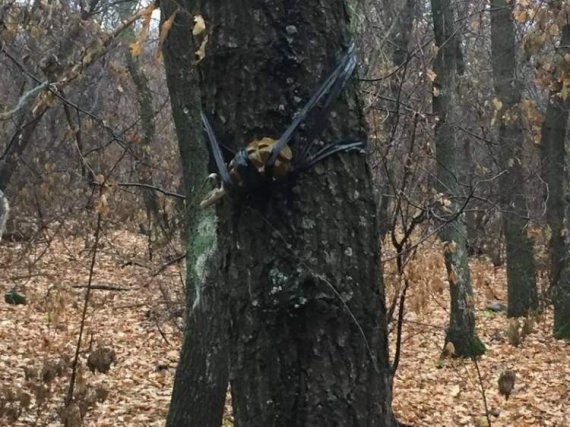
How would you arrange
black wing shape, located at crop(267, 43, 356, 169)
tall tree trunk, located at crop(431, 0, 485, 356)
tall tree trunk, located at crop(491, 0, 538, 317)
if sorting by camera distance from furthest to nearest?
tall tree trunk, located at crop(491, 0, 538, 317) < tall tree trunk, located at crop(431, 0, 485, 356) < black wing shape, located at crop(267, 43, 356, 169)

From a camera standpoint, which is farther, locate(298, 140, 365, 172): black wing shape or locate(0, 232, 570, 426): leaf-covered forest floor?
locate(0, 232, 570, 426): leaf-covered forest floor

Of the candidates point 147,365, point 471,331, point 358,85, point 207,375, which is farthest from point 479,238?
point 358,85

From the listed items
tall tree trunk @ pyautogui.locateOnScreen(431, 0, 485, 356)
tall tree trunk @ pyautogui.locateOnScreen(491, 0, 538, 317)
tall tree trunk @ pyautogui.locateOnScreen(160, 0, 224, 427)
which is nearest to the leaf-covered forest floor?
tall tree trunk @ pyautogui.locateOnScreen(431, 0, 485, 356)

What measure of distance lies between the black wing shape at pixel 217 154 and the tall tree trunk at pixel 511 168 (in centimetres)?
873

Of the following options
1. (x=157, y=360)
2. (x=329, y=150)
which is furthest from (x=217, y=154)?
(x=157, y=360)

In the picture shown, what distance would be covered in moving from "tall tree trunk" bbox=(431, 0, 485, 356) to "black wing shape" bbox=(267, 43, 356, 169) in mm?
7062

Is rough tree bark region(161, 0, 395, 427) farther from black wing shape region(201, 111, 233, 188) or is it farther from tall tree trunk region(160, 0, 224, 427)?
tall tree trunk region(160, 0, 224, 427)

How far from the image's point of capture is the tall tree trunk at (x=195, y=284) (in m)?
4.93

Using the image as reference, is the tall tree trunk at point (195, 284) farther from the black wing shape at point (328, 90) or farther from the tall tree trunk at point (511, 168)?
the tall tree trunk at point (511, 168)

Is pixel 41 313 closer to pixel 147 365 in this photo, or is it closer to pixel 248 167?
pixel 147 365

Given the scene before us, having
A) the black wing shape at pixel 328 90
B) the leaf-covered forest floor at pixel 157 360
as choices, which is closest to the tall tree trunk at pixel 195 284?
the leaf-covered forest floor at pixel 157 360

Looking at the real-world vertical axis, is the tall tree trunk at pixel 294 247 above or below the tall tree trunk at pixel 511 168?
below

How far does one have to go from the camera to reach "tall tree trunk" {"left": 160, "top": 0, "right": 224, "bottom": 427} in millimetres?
4926

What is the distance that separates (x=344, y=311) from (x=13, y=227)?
12837mm
